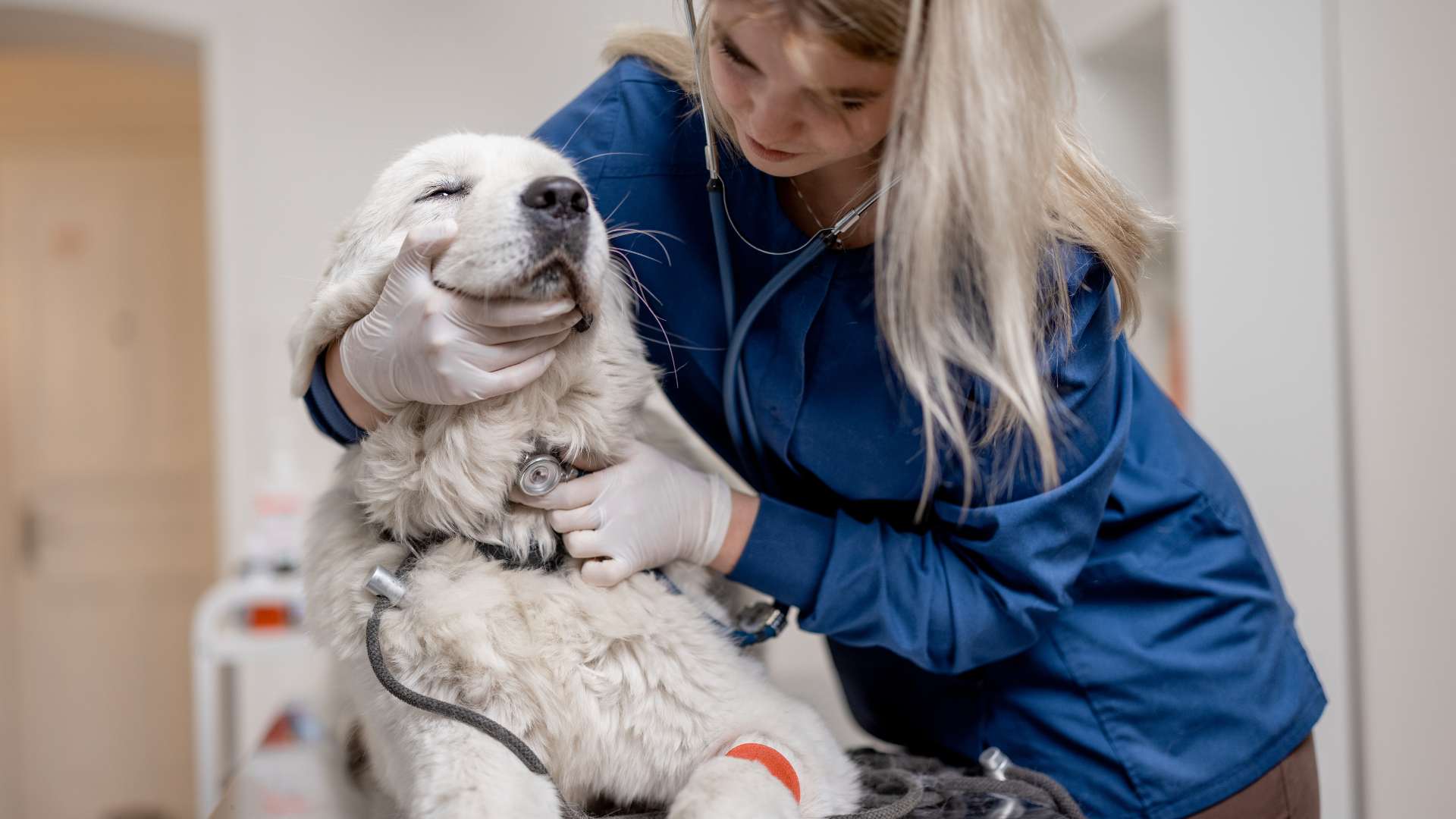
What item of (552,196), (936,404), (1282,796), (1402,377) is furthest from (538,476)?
(1402,377)

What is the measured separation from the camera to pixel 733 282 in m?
1.14

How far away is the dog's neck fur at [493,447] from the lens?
0.99 meters

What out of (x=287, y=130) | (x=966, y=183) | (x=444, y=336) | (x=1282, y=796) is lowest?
(x=1282, y=796)

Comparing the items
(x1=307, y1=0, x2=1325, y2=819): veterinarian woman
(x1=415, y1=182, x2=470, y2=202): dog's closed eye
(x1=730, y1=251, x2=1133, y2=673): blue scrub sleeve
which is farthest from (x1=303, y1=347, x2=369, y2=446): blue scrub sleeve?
(x1=730, y1=251, x2=1133, y2=673): blue scrub sleeve

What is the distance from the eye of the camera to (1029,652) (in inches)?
44.7

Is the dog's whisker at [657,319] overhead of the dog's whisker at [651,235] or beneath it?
beneath

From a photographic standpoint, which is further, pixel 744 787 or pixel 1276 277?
pixel 1276 277

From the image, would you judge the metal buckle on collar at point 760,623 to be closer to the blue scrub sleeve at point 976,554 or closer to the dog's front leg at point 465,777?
the blue scrub sleeve at point 976,554

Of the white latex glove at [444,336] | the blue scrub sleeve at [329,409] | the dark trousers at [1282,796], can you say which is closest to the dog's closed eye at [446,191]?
the white latex glove at [444,336]

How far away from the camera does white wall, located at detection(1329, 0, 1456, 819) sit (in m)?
1.80

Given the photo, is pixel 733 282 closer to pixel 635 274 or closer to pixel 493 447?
pixel 635 274

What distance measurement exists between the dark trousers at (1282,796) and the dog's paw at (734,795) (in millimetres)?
553

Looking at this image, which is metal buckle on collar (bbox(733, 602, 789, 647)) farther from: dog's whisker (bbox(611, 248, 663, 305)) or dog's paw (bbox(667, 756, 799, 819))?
dog's whisker (bbox(611, 248, 663, 305))

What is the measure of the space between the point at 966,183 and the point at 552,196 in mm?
393
